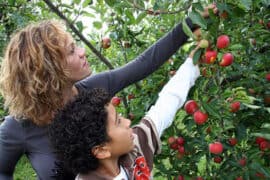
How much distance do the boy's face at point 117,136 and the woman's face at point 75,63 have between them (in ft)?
0.87

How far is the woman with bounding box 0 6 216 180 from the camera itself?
66.3 inches

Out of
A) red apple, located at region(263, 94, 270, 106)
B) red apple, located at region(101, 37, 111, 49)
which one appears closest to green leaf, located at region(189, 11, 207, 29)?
red apple, located at region(263, 94, 270, 106)

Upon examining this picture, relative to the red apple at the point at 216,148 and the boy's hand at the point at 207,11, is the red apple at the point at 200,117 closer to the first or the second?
the red apple at the point at 216,148

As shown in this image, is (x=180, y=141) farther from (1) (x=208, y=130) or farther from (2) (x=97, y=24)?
(2) (x=97, y=24)

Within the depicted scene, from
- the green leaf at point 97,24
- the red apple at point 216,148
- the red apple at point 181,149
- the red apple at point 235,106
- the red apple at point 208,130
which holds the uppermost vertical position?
the green leaf at point 97,24

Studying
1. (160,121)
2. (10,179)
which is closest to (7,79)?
(10,179)

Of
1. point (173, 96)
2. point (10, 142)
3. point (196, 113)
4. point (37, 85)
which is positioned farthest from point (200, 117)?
point (10, 142)

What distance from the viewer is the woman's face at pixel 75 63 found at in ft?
5.64

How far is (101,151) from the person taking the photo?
147 cm

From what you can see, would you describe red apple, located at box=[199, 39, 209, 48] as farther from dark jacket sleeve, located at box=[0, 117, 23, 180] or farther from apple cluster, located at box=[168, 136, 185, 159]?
dark jacket sleeve, located at box=[0, 117, 23, 180]

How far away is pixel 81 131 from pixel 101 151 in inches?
3.6

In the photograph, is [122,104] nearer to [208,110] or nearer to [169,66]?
[169,66]

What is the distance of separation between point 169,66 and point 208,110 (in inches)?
20.5

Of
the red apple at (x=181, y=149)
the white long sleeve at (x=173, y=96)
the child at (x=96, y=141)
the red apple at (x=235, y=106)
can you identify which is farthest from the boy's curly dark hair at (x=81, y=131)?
the red apple at (x=181, y=149)
